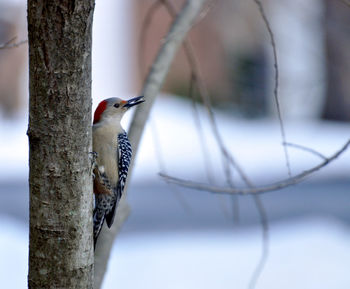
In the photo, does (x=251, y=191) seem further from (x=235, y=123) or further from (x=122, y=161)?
(x=235, y=123)

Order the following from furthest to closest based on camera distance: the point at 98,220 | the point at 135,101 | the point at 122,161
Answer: the point at 122,161, the point at 135,101, the point at 98,220

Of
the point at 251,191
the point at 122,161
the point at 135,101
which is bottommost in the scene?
the point at 251,191

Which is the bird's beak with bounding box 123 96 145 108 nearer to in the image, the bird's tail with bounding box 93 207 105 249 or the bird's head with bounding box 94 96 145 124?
the bird's head with bounding box 94 96 145 124

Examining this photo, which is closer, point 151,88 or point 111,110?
point 151,88

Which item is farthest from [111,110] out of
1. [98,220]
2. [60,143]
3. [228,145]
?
[228,145]

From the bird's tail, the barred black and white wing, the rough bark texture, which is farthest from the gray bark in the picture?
the rough bark texture

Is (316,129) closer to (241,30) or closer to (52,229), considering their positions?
(241,30)

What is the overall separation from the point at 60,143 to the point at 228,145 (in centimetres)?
877

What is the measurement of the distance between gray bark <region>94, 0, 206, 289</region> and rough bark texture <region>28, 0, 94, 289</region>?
2.20ft

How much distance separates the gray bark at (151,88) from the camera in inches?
97.4

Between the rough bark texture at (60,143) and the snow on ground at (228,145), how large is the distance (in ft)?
20.3

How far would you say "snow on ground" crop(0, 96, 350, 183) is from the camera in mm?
9359

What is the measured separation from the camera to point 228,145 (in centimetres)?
1034

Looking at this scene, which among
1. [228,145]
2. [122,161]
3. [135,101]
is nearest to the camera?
[135,101]
